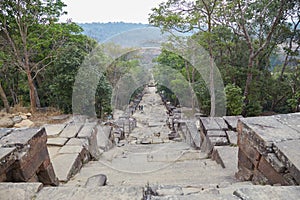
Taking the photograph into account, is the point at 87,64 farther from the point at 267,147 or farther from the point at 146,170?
the point at 267,147

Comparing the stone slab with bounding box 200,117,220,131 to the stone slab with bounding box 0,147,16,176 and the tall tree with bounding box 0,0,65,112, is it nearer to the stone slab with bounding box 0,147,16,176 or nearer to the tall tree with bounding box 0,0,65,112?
the stone slab with bounding box 0,147,16,176

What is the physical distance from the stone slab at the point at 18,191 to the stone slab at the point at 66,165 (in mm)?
1198

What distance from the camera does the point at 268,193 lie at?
1.33 m

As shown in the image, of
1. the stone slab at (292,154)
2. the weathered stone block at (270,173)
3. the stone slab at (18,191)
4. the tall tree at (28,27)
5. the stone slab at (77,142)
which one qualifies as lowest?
the stone slab at (77,142)

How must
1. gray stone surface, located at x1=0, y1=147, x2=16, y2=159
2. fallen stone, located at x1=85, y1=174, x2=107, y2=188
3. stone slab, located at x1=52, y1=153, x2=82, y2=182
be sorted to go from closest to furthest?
1. gray stone surface, located at x1=0, y1=147, x2=16, y2=159
2. fallen stone, located at x1=85, y1=174, x2=107, y2=188
3. stone slab, located at x1=52, y1=153, x2=82, y2=182

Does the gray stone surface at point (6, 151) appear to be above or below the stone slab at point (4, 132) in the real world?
below

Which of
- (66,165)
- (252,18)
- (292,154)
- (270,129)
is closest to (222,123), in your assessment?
(270,129)

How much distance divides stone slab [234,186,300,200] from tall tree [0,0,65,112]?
820cm

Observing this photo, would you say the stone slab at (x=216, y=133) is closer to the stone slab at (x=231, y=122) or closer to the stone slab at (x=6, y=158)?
the stone slab at (x=231, y=122)

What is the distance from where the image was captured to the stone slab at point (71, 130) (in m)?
4.26

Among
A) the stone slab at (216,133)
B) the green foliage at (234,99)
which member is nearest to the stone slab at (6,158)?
the stone slab at (216,133)

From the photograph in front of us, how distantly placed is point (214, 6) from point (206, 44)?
1.55 metres

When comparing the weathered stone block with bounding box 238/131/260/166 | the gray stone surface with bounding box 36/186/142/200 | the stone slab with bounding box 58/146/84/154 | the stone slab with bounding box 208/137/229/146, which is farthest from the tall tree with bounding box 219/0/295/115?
the gray stone surface with bounding box 36/186/142/200

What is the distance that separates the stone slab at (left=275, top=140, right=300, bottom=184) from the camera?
155 centimetres
